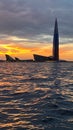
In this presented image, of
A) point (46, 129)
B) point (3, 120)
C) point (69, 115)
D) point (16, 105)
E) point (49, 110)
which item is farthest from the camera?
point (16, 105)

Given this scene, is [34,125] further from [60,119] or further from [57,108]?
[57,108]

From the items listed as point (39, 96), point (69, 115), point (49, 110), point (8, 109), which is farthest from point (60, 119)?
point (39, 96)

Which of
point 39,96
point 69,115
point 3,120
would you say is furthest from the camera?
point 39,96

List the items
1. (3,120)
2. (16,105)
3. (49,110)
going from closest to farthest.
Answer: (3,120) → (49,110) → (16,105)

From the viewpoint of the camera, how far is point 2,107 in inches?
772

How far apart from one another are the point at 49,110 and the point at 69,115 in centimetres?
173

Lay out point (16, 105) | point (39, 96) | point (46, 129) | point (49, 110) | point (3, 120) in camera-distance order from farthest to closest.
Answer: point (39, 96) → point (16, 105) → point (49, 110) → point (3, 120) → point (46, 129)

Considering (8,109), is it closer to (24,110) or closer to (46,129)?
(24,110)

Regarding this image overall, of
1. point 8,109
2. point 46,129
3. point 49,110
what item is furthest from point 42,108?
point 46,129

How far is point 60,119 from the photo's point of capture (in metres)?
16.4

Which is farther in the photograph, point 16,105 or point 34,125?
point 16,105

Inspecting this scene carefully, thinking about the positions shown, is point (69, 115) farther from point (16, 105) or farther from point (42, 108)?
point (16, 105)

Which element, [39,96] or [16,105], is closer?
[16,105]

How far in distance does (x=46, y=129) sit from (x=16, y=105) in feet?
19.3
